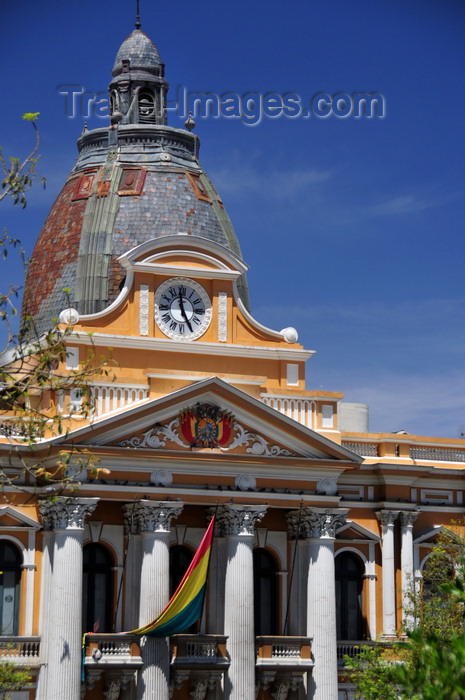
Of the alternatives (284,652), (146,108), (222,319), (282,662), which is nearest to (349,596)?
(284,652)

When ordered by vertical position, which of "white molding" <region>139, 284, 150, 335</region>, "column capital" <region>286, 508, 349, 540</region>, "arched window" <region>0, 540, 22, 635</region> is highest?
"white molding" <region>139, 284, 150, 335</region>

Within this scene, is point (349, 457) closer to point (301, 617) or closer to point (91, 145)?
point (301, 617)

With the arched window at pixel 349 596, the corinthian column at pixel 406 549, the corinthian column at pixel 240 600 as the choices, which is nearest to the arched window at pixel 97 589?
the corinthian column at pixel 240 600

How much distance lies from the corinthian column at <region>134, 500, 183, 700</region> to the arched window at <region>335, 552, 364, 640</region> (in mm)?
8140

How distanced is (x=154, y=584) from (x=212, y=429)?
18.0 feet

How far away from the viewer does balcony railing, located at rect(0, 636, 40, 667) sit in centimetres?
4881

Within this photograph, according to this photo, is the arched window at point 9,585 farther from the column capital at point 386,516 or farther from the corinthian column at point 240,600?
the column capital at point 386,516

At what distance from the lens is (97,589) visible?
5128cm

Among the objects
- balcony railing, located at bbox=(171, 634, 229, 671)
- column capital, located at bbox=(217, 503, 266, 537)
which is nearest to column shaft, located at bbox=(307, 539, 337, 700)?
column capital, located at bbox=(217, 503, 266, 537)

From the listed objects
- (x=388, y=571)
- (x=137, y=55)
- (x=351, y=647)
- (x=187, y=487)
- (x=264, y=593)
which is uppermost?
(x=137, y=55)

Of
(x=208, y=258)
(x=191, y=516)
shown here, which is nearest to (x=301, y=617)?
(x=191, y=516)

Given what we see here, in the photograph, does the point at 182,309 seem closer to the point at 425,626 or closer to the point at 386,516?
the point at 386,516

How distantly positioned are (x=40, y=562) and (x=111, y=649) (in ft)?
12.5

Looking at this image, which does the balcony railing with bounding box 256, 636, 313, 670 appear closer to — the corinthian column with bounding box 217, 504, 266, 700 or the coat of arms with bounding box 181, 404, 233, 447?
the corinthian column with bounding box 217, 504, 266, 700
